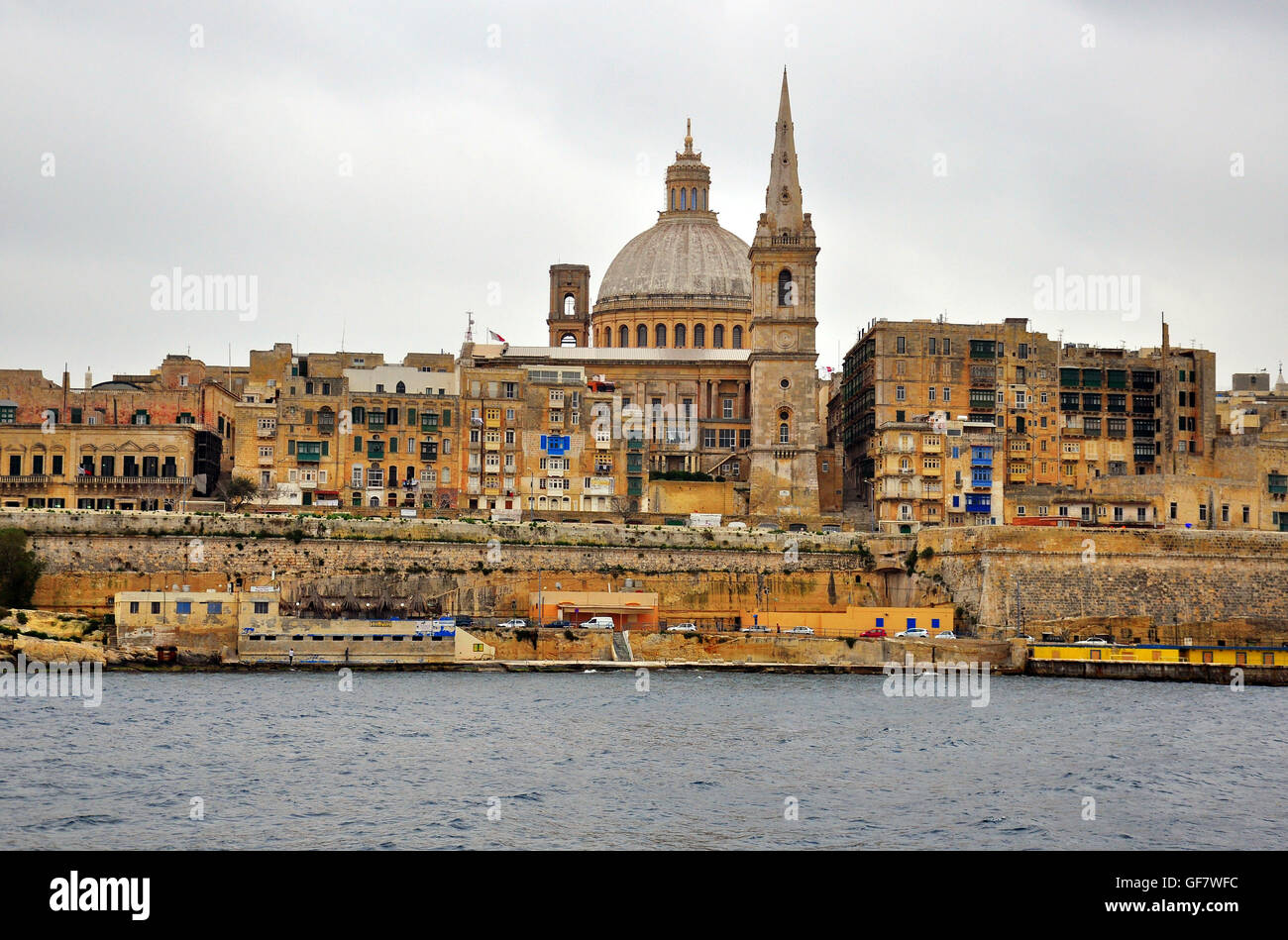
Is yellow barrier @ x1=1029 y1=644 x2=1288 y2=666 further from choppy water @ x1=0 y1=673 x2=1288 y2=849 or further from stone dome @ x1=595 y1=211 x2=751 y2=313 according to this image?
stone dome @ x1=595 y1=211 x2=751 y2=313

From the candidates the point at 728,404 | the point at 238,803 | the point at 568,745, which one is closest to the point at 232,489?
the point at 728,404

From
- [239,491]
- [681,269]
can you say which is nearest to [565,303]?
[681,269]

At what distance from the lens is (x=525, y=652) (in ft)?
199

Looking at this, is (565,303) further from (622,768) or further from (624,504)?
(622,768)

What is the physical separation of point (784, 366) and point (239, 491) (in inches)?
1150

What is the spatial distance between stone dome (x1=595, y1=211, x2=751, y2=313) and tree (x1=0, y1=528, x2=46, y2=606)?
47294mm

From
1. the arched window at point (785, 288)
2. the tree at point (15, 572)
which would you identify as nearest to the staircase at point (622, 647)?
the tree at point (15, 572)

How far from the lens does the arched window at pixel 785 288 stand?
85312mm

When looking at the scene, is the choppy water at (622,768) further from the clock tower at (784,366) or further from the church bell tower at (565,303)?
the church bell tower at (565,303)

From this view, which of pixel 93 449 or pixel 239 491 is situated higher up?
pixel 93 449

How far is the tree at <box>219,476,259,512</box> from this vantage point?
247 feet

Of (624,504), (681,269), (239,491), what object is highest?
(681,269)

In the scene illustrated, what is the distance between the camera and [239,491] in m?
76.2

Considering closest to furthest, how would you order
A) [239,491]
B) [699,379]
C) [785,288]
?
[239,491] → [785,288] → [699,379]
